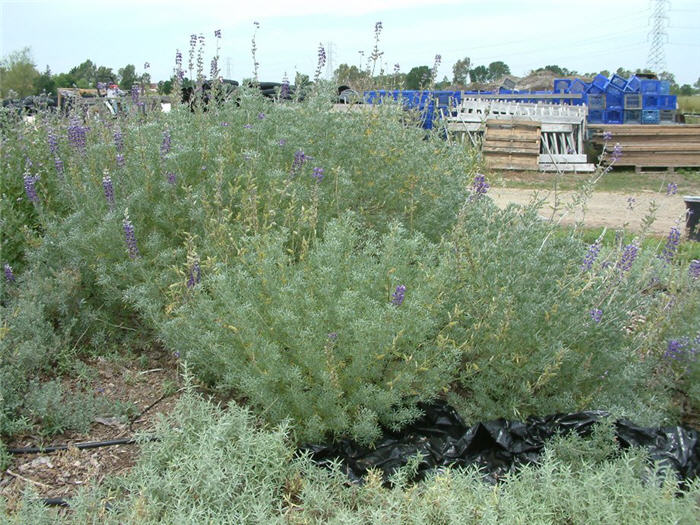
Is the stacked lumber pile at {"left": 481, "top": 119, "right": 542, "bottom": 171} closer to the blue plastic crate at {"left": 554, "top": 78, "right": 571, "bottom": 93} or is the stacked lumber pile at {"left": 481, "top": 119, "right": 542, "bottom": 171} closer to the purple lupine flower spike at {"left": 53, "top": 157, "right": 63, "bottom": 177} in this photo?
the blue plastic crate at {"left": 554, "top": 78, "right": 571, "bottom": 93}

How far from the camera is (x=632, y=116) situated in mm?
17453

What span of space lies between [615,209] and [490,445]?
8.32 metres

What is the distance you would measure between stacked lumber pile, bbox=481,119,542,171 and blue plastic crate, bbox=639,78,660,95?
457cm

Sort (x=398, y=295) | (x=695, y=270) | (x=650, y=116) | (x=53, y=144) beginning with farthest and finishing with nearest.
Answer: (x=650, y=116)
(x=53, y=144)
(x=695, y=270)
(x=398, y=295)

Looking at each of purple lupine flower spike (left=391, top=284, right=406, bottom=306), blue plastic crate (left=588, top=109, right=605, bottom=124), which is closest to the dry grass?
blue plastic crate (left=588, top=109, right=605, bottom=124)

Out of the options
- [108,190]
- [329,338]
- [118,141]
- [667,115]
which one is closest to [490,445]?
[329,338]

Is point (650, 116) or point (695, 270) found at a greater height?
point (650, 116)

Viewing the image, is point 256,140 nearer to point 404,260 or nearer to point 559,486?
point 404,260

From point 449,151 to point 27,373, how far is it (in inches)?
143

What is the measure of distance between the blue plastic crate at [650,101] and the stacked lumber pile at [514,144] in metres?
4.48

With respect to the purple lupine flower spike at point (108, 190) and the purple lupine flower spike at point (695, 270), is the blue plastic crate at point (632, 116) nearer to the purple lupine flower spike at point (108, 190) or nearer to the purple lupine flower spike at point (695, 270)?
the purple lupine flower spike at point (695, 270)

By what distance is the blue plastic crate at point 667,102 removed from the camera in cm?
1741

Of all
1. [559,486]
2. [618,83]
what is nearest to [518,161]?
[618,83]

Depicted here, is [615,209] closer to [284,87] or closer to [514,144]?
[514,144]
